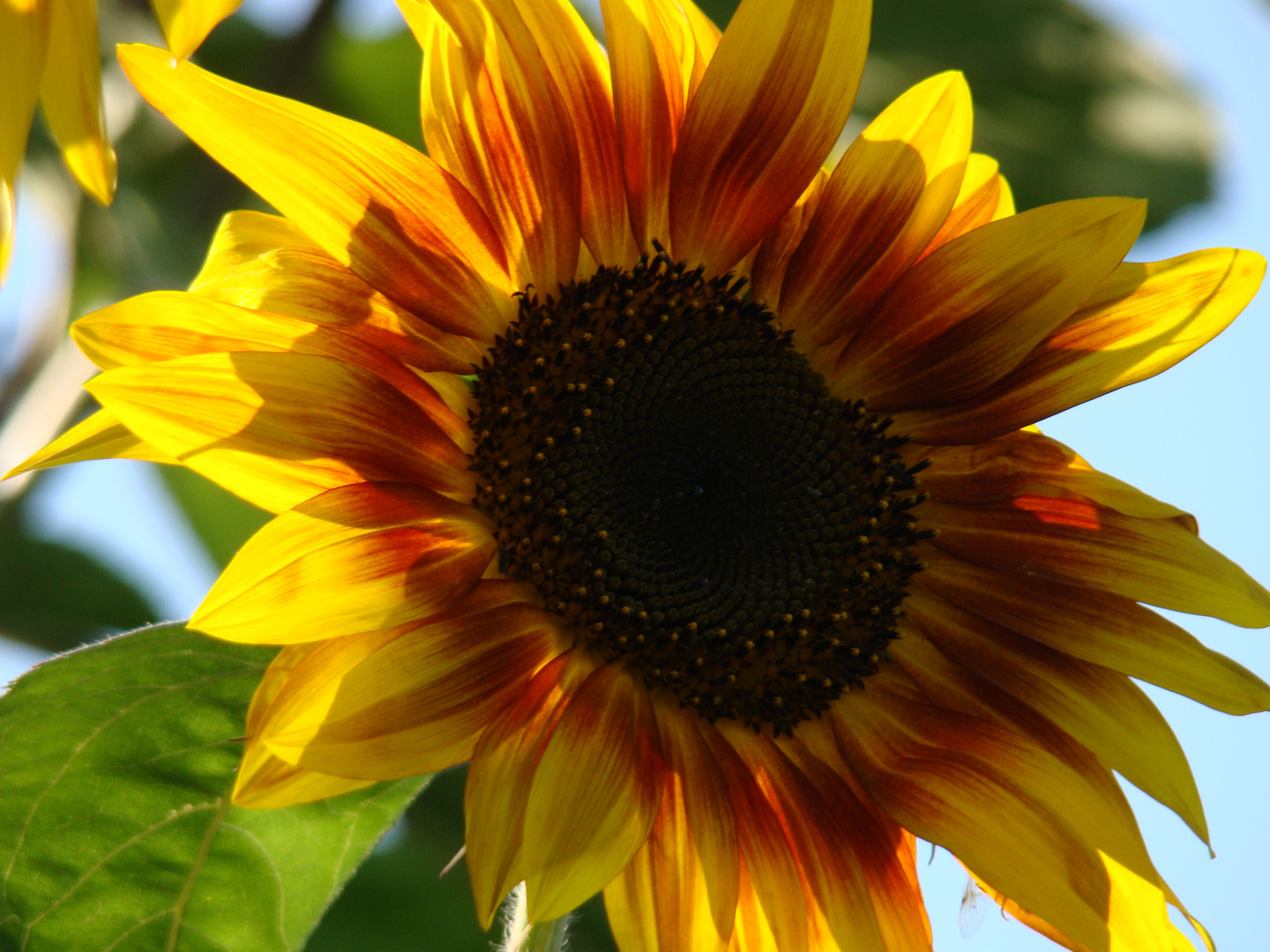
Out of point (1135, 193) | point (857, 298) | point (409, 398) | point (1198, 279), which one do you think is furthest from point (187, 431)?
point (1135, 193)

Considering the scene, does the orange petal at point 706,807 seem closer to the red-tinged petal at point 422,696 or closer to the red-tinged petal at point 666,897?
the red-tinged petal at point 666,897

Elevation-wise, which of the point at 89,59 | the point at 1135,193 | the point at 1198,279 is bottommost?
the point at 89,59

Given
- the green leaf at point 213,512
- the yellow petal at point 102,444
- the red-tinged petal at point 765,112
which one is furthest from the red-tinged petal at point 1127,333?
the green leaf at point 213,512

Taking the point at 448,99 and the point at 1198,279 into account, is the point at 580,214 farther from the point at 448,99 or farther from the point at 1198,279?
the point at 1198,279

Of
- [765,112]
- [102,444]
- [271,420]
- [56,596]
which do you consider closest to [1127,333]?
[765,112]

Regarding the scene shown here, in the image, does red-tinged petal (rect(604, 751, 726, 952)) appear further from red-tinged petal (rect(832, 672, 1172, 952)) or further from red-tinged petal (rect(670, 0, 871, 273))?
red-tinged petal (rect(670, 0, 871, 273))
